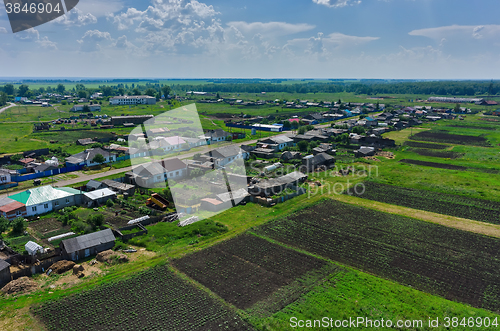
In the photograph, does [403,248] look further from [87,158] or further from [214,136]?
[214,136]

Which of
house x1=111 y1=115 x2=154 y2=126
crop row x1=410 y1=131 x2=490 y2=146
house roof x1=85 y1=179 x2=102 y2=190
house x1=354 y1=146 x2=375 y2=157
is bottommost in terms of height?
house roof x1=85 y1=179 x2=102 y2=190

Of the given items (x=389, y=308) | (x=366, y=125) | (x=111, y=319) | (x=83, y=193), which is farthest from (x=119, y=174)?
(x=366, y=125)

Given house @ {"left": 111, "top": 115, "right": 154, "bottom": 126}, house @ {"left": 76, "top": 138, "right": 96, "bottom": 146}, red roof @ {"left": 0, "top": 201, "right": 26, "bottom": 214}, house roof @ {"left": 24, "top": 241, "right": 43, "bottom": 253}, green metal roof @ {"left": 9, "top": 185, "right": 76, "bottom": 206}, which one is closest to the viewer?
house roof @ {"left": 24, "top": 241, "right": 43, "bottom": 253}

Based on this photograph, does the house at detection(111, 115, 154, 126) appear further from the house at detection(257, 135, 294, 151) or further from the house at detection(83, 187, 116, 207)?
the house at detection(83, 187, 116, 207)

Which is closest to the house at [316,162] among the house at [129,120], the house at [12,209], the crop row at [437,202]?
the crop row at [437,202]

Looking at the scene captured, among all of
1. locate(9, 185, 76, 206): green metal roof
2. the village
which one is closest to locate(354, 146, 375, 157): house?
the village

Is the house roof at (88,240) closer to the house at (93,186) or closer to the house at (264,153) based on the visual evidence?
the house at (93,186)

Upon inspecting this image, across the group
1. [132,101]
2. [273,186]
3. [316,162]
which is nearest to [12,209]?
[273,186]
